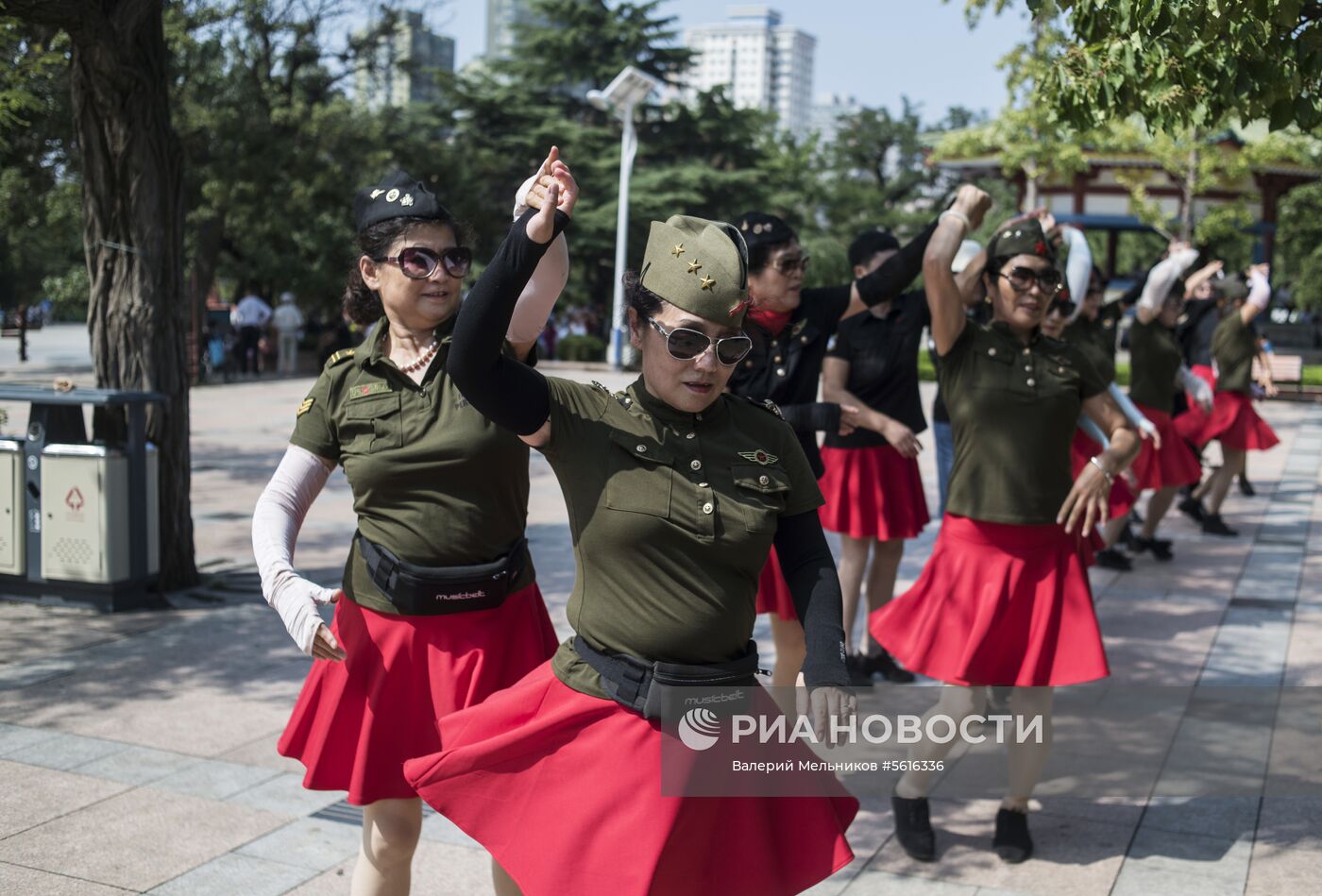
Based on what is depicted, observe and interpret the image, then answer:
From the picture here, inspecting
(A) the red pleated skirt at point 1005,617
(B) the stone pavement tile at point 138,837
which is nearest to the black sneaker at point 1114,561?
(A) the red pleated skirt at point 1005,617

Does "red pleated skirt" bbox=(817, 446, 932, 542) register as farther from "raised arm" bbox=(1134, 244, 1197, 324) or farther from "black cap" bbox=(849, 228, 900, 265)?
"raised arm" bbox=(1134, 244, 1197, 324)

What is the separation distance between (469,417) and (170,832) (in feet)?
6.68

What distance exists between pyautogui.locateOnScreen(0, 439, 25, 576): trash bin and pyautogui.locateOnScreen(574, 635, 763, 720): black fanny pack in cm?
591

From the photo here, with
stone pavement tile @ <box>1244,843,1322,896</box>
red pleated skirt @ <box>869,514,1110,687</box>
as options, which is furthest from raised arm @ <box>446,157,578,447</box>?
stone pavement tile @ <box>1244,843,1322,896</box>

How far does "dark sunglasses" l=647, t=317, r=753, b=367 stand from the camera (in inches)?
105

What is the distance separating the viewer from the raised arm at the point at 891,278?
4660 mm

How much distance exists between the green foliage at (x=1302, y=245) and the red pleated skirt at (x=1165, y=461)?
40.5 m

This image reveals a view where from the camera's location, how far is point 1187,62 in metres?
4.44

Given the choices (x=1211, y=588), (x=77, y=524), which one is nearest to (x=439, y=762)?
(x=77, y=524)

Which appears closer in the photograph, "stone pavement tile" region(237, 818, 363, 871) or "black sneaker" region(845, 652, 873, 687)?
"stone pavement tile" region(237, 818, 363, 871)

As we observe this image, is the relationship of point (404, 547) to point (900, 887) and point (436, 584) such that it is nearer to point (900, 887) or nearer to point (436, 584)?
point (436, 584)

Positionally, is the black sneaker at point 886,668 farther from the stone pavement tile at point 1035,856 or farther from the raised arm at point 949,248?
the raised arm at point 949,248

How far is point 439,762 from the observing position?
2738 mm

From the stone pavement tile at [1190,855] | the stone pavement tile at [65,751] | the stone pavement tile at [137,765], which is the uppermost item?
the stone pavement tile at [65,751]
